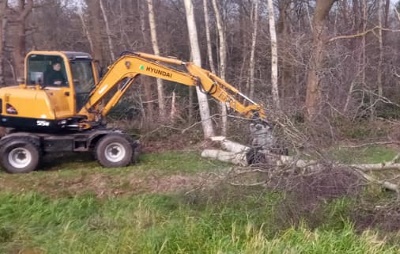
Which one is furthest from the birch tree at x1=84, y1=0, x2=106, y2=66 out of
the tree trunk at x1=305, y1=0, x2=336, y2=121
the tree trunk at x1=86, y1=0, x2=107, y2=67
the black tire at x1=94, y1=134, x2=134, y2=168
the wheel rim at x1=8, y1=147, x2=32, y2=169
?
the wheel rim at x1=8, y1=147, x2=32, y2=169

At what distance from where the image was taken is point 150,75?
1147 cm

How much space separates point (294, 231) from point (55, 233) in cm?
290

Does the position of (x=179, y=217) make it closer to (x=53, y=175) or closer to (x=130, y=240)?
(x=130, y=240)

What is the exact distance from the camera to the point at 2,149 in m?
10.8

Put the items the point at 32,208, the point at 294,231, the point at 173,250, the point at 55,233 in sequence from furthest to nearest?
the point at 32,208 < the point at 55,233 < the point at 294,231 < the point at 173,250

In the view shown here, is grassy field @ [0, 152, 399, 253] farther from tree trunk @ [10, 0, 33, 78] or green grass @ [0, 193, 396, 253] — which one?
tree trunk @ [10, 0, 33, 78]

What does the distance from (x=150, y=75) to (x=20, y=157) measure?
116 inches

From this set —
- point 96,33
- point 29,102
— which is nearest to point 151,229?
point 29,102

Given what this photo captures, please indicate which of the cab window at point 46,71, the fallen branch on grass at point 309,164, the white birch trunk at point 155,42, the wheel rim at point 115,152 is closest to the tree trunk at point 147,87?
the white birch trunk at point 155,42

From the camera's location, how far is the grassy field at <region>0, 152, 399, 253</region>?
573 centimetres

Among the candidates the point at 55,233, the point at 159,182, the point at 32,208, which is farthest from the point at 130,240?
the point at 159,182

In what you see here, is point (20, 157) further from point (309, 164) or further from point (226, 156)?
point (309, 164)

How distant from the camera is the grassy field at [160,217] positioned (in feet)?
18.8

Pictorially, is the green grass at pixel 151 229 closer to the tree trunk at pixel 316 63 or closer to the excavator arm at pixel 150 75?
the excavator arm at pixel 150 75
